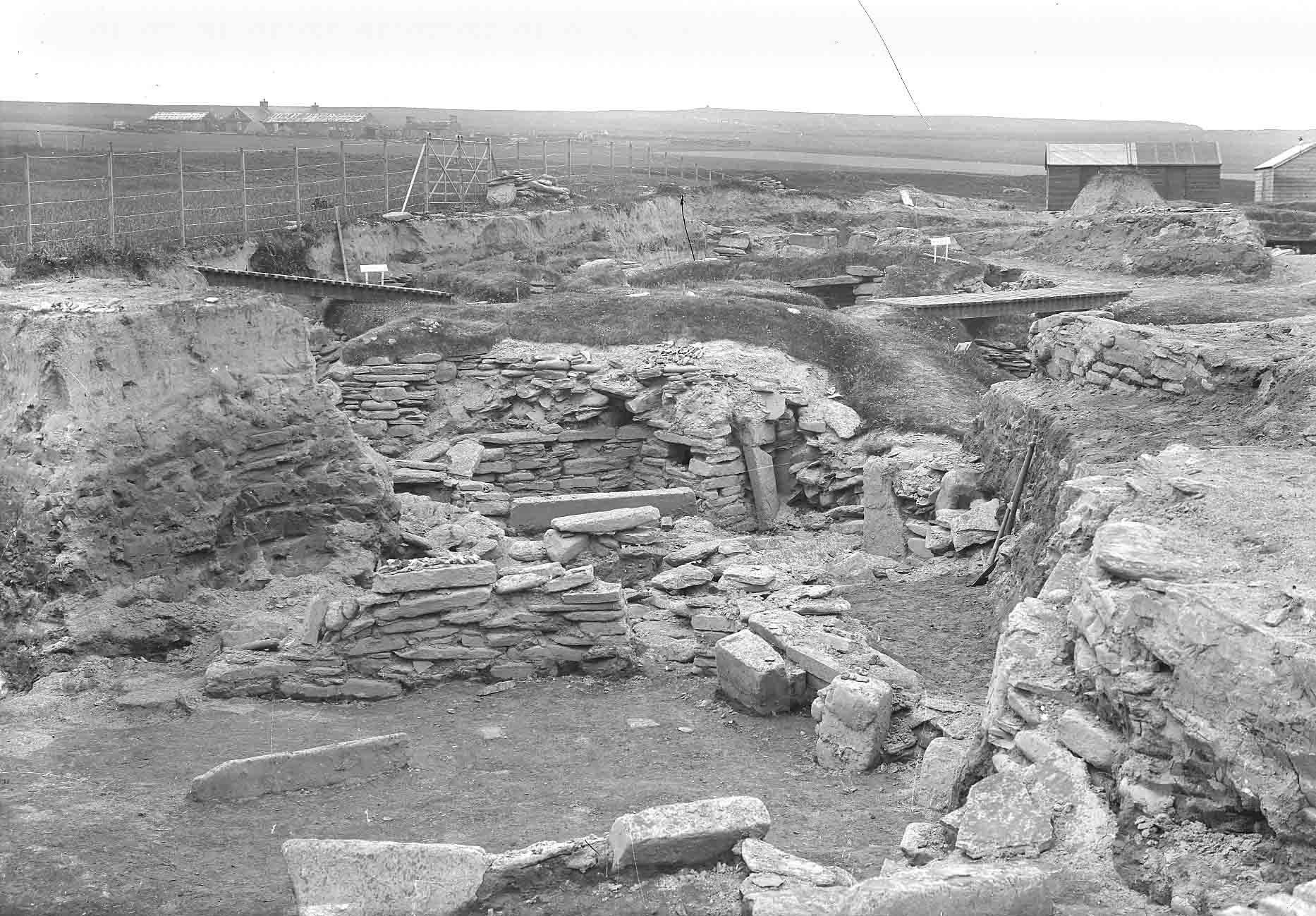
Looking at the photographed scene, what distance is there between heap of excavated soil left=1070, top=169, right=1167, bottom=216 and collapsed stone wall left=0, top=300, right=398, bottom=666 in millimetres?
25144

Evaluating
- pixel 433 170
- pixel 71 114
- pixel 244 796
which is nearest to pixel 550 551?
pixel 244 796

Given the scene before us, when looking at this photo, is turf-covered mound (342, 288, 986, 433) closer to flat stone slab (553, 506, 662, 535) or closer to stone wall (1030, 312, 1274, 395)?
stone wall (1030, 312, 1274, 395)

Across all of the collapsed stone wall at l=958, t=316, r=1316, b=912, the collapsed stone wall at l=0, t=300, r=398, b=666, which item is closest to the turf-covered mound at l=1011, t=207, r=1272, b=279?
the collapsed stone wall at l=958, t=316, r=1316, b=912

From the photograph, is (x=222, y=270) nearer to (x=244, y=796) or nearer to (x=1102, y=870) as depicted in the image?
(x=244, y=796)

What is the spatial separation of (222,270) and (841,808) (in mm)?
12945

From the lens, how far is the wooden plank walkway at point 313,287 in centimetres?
1769

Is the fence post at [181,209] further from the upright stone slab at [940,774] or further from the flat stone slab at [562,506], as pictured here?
the upright stone slab at [940,774]

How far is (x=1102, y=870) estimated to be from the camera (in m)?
5.50

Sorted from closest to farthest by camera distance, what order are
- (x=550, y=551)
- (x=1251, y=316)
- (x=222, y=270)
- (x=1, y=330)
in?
(x=1, y=330) → (x=550, y=551) → (x=1251, y=316) → (x=222, y=270)

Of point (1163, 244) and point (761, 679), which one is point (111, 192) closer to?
point (761, 679)

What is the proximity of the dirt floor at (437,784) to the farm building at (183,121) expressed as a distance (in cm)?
A: 3748

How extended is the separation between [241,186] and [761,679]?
15886 millimetres

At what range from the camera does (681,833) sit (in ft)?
19.8

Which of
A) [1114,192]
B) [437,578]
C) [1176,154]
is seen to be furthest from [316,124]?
[437,578]
